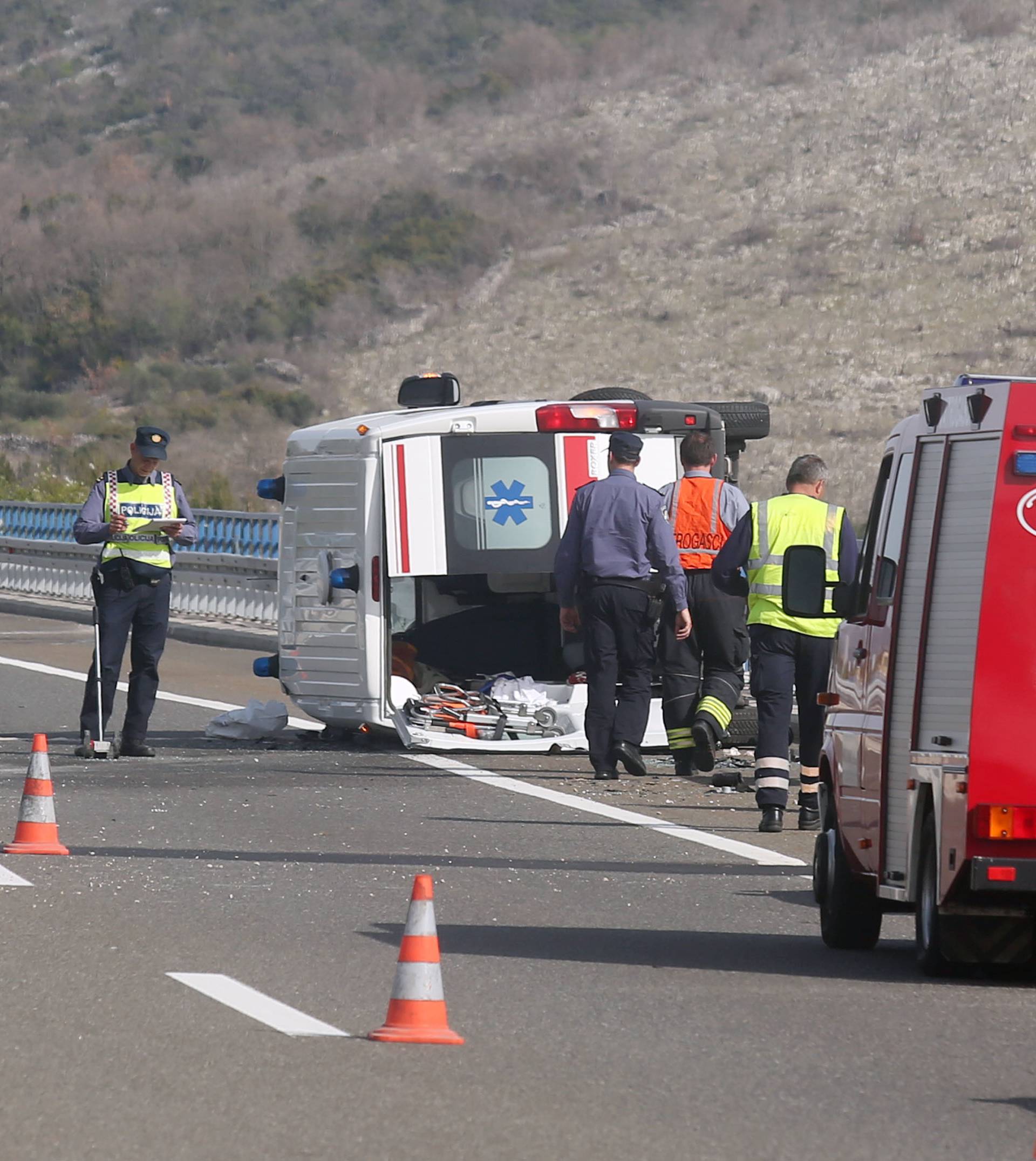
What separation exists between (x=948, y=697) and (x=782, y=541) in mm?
4555

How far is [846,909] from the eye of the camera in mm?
8352

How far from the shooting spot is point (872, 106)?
280 feet

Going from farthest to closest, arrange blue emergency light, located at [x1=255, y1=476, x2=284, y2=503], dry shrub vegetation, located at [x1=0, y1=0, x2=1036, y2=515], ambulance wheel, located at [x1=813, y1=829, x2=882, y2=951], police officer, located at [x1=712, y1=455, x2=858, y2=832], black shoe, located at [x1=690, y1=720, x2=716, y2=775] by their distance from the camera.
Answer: dry shrub vegetation, located at [x1=0, y1=0, x2=1036, y2=515] → blue emergency light, located at [x1=255, y1=476, x2=284, y2=503] → black shoe, located at [x1=690, y1=720, x2=716, y2=775] → police officer, located at [x1=712, y1=455, x2=858, y2=832] → ambulance wheel, located at [x1=813, y1=829, x2=882, y2=951]

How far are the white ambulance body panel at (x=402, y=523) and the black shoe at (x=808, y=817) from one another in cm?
277

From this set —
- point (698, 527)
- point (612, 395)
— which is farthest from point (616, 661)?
point (612, 395)

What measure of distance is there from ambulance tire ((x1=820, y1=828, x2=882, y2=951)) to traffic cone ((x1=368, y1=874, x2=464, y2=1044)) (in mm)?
2147

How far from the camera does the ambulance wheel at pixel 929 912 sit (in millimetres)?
7480

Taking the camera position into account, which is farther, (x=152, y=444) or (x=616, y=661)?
(x=152, y=444)

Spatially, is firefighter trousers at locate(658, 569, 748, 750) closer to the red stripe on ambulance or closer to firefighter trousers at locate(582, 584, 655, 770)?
firefighter trousers at locate(582, 584, 655, 770)

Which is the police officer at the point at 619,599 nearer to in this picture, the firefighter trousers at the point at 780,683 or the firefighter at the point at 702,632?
the firefighter at the point at 702,632

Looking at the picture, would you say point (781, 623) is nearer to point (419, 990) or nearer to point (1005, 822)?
point (1005, 822)

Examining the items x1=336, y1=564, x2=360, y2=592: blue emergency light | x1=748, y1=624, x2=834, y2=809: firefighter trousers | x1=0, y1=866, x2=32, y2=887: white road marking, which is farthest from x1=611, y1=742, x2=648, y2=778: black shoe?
x1=0, y1=866, x2=32, y2=887: white road marking

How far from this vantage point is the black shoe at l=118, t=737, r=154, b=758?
48.7ft

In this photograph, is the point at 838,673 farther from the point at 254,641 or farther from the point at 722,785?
the point at 254,641
